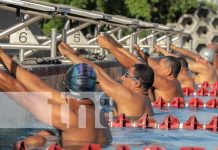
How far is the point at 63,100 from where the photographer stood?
22.4 feet

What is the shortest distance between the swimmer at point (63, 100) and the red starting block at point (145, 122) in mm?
2350

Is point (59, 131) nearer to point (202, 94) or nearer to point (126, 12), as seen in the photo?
point (202, 94)

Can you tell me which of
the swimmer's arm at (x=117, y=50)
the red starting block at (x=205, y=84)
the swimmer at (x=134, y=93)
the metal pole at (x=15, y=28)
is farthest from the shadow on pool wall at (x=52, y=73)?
the red starting block at (x=205, y=84)

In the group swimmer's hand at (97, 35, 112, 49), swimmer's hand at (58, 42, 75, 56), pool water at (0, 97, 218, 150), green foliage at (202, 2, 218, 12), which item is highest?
green foliage at (202, 2, 218, 12)

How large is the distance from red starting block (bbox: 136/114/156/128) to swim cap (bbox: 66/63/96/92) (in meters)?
2.66

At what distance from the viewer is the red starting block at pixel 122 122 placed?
32.1ft

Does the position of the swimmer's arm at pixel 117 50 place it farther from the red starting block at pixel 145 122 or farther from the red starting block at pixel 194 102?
the red starting block at pixel 194 102

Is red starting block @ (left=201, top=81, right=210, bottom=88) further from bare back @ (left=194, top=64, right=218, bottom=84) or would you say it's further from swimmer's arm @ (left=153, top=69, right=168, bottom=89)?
swimmer's arm @ (left=153, top=69, right=168, bottom=89)

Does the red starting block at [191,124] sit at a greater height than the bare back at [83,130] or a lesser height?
lesser

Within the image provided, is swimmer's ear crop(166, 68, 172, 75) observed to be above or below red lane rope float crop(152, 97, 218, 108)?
above

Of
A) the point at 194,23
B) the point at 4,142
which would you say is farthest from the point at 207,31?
the point at 4,142

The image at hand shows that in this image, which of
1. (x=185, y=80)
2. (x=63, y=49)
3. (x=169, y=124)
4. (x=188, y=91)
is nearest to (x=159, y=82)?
(x=169, y=124)

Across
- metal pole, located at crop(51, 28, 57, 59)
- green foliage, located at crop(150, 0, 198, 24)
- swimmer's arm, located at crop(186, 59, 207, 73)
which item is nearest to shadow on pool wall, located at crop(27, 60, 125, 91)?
metal pole, located at crop(51, 28, 57, 59)

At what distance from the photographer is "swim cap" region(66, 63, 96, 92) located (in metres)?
7.09
